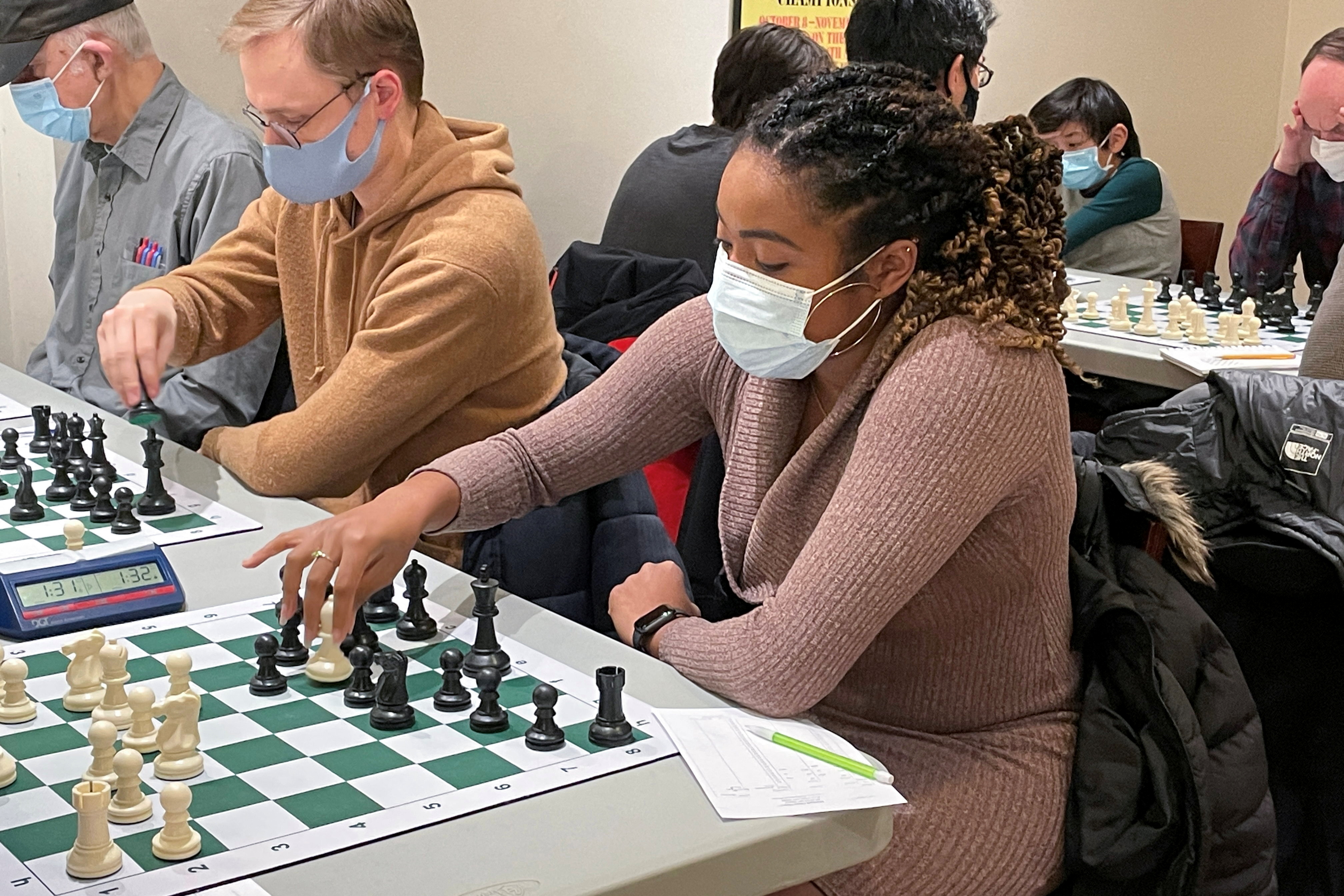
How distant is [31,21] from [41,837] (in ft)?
2.15

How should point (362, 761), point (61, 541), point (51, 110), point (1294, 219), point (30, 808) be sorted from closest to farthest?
1. point (30, 808)
2. point (362, 761)
3. point (61, 541)
4. point (51, 110)
5. point (1294, 219)

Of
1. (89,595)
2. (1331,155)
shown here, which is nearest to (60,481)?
(89,595)

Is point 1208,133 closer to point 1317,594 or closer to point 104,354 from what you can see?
point 1317,594

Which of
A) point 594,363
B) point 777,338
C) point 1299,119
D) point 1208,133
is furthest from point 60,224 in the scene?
point 1208,133

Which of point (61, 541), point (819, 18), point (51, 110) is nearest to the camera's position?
point (61, 541)

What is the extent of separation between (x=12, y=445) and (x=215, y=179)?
923 millimetres

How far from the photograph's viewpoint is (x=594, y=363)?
253 cm

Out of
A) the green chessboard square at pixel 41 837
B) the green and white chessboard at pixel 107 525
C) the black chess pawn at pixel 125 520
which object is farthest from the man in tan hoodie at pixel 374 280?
the green chessboard square at pixel 41 837

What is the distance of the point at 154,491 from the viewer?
2.05 meters

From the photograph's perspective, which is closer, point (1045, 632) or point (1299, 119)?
point (1045, 632)

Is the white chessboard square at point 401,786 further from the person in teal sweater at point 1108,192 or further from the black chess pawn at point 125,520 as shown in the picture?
the person in teal sweater at point 1108,192

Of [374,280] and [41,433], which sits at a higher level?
[374,280]

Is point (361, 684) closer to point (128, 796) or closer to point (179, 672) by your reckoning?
point (179, 672)

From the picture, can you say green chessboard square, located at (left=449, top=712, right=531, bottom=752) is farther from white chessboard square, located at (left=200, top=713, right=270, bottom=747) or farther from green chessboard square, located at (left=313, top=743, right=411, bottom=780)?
white chessboard square, located at (left=200, top=713, right=270, bottom=747)
